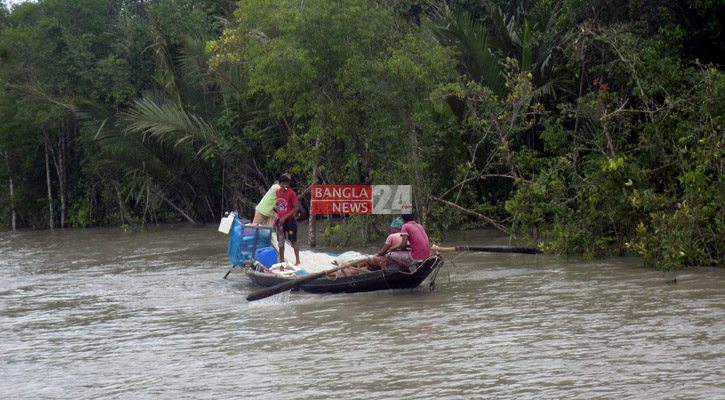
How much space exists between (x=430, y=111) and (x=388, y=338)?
340 inches

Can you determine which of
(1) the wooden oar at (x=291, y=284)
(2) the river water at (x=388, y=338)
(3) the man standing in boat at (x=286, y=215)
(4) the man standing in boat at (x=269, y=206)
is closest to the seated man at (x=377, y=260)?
(1) the wooden oar at (x=291, y=284)

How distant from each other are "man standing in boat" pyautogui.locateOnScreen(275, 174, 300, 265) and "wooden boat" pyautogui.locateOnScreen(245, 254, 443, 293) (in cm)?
132

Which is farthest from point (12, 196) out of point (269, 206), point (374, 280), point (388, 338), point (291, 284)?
point (388, 338)

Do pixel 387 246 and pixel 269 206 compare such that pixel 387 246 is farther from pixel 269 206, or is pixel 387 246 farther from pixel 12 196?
pixel 12 196

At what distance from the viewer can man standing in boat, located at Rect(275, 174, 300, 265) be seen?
1236 cm

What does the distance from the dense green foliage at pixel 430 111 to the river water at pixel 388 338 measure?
1.25 m

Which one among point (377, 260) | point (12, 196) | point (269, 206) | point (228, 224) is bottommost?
point (377, 260)

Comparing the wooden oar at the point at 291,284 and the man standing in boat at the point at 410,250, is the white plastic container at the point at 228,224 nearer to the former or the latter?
the wooden oar at the point at 291,284

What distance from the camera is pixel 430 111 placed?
15.9 m

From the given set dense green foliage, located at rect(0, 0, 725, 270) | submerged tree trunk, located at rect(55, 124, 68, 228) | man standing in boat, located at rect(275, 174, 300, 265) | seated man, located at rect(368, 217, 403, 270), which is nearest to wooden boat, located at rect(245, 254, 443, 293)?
seated man, located at rect(368, 217, 403, 270)

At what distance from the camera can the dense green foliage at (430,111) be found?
12789 mm

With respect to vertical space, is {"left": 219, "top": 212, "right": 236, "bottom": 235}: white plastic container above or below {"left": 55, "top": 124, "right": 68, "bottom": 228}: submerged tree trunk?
below
